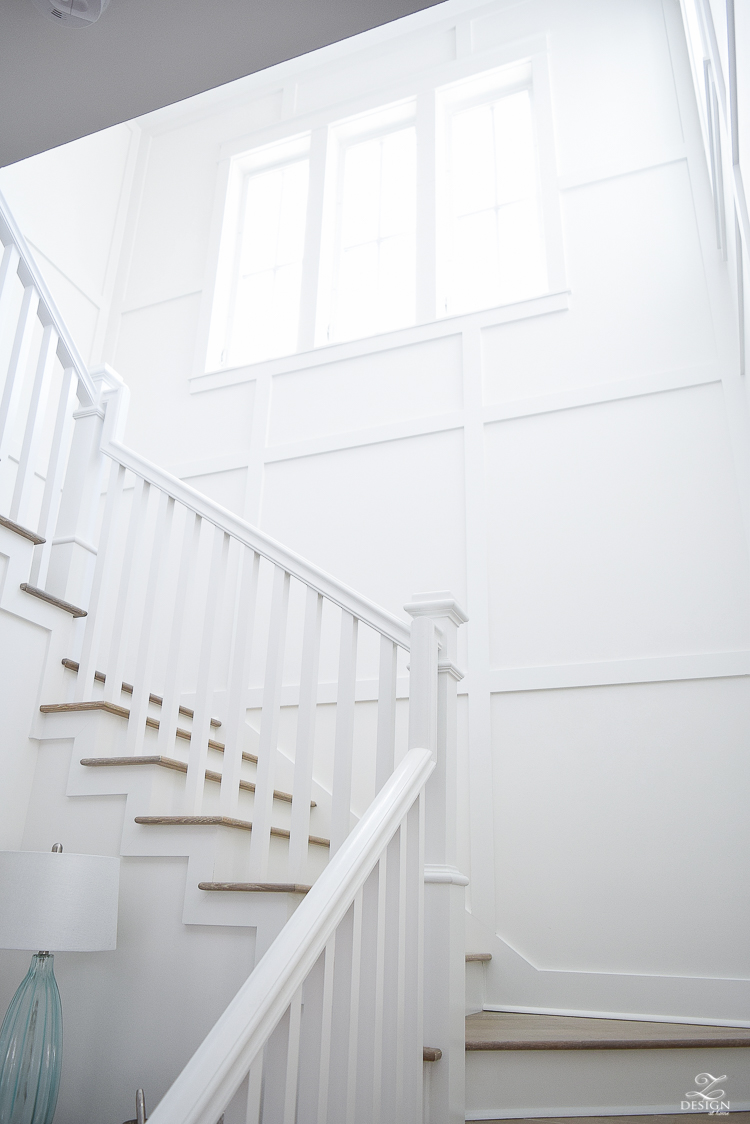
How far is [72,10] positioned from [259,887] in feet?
6.03

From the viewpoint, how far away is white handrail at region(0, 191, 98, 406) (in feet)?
8.32

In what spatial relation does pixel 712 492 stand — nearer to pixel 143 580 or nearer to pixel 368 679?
pixel 368 679

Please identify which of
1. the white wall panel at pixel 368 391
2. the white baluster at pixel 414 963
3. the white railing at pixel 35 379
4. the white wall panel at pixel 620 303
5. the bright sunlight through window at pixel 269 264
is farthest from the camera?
the bright sunlight through window at pixel 269 264

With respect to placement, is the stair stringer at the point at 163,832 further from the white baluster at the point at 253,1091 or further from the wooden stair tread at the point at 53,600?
the white baluster at the point at 253,1091

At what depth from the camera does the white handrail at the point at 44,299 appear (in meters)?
2.54

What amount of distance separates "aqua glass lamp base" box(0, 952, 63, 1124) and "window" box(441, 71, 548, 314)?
10.8 ft

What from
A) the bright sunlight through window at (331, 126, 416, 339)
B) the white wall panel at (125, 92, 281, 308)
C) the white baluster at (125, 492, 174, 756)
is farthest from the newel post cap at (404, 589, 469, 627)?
the white wall panel at (125, 92, 281, 308)

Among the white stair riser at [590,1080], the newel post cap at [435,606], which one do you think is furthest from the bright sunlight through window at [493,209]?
the white stair riser at [590,1080]

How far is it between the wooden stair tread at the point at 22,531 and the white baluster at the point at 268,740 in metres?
0.76

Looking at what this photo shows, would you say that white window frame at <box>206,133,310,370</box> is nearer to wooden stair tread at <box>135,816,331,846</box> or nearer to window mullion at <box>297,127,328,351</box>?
window mullion at <box>297,127,328,351</box>

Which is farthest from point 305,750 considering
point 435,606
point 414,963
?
point 414,963

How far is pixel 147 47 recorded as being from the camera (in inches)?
57.2

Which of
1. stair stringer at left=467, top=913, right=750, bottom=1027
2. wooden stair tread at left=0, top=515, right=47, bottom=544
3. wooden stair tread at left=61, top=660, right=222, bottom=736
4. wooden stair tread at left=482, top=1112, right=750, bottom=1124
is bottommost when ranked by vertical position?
wooden stair tread at left=482, top=1112, right=750, bottom=1124

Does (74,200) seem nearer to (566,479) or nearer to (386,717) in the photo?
(566,479)
